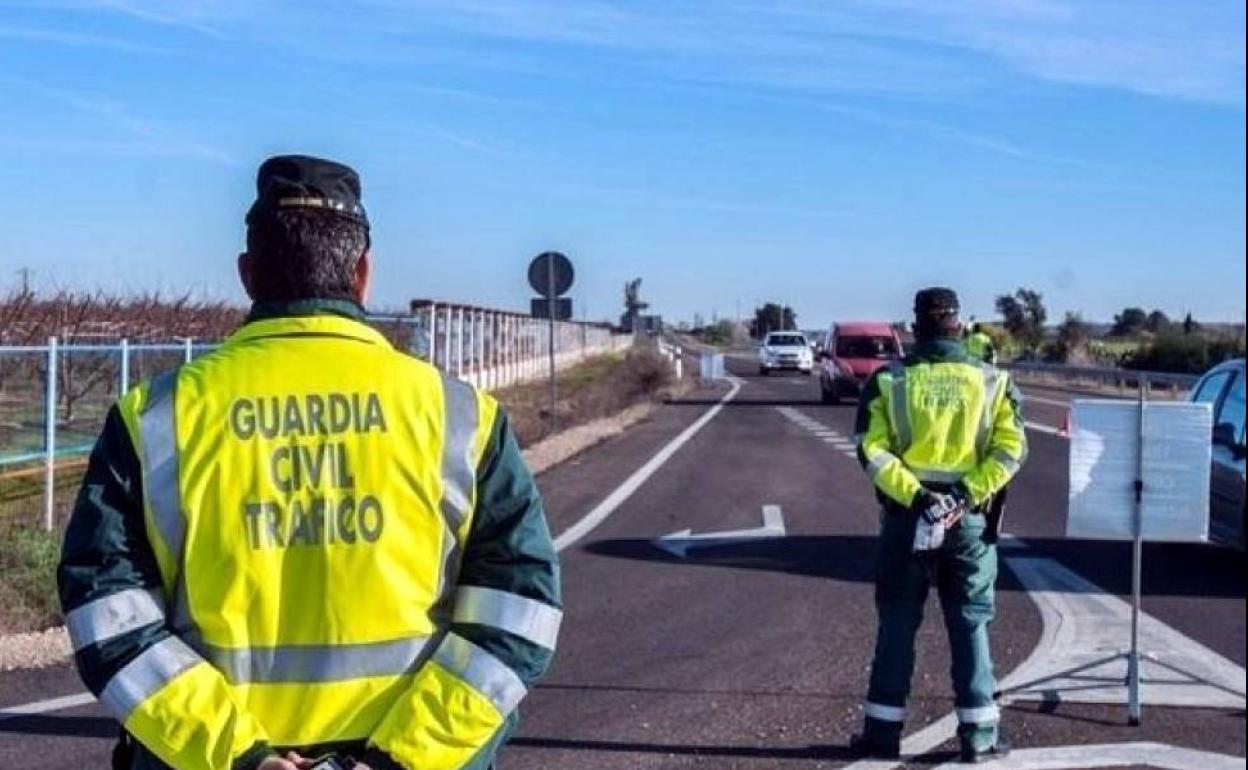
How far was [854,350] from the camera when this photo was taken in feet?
138

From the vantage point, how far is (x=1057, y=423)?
33312mm

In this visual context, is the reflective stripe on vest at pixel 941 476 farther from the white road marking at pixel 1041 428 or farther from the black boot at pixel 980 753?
the white road marking at pixel 1041 428

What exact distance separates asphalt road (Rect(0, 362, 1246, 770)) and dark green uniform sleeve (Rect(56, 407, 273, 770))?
14.3ft

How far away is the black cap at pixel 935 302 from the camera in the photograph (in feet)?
25.6

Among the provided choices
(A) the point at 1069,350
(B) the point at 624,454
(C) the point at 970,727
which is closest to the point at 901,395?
(C) the point at 970,727

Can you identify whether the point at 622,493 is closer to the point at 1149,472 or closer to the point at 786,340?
the point at 1149,472

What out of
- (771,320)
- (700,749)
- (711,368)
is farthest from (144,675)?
(771,320)

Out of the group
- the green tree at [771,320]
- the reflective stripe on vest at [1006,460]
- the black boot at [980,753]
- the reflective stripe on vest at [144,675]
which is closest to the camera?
the reflective stripe on vest at [144,675]

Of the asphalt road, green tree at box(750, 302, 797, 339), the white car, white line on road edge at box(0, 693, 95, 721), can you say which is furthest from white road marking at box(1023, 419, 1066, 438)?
green tree at box(750, 302, 797, 339)

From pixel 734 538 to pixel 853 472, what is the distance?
7322 millimetres

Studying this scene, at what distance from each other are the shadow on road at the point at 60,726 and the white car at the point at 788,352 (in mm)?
60688

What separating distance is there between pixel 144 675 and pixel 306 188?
2.92 feet

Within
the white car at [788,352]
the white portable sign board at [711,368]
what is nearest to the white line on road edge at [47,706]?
the white portable sign board at [711,368]

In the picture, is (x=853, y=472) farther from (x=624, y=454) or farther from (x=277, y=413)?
(x=277, y=413)
